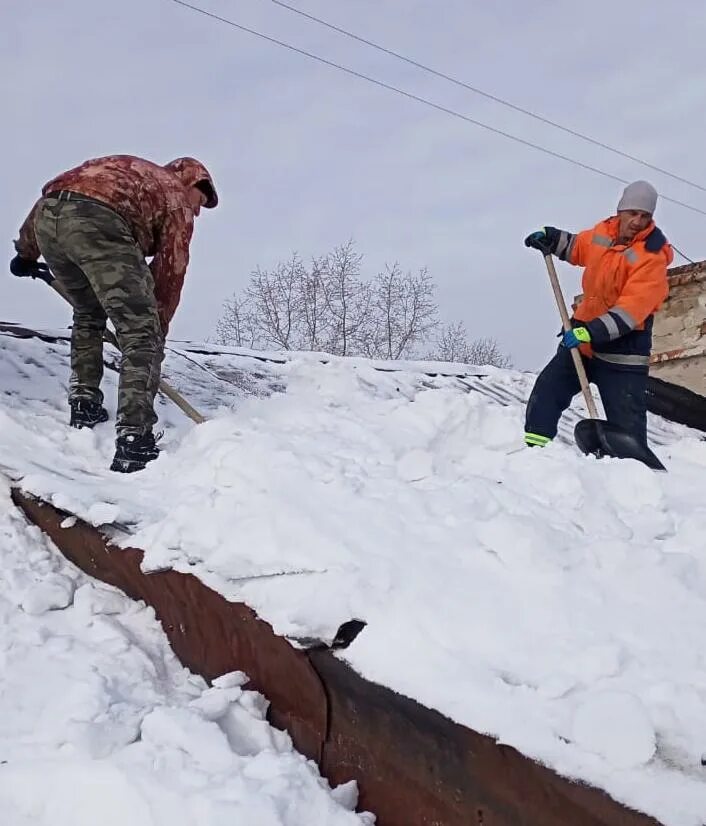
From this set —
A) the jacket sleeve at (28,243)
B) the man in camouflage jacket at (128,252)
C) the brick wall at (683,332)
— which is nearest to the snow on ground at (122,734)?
the man in camouflage jacket at (128,252)

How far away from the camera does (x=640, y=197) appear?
159 inches

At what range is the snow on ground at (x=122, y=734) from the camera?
1.45 m

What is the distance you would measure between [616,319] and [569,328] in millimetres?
365

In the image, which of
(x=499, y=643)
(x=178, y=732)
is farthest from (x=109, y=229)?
(x=499, y=643)

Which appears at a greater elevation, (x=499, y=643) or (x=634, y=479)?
(x=634, y=479)

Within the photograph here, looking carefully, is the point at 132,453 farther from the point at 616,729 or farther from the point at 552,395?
the point at 552,395

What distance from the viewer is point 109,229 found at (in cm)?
311

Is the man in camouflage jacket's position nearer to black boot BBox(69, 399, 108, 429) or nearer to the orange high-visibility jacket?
black boot BBox(69, 399, 108, 429)

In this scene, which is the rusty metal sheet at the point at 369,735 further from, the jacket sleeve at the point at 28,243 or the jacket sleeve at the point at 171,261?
the jacket sleeve at the point at 28,243

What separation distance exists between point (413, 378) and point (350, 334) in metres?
22.2

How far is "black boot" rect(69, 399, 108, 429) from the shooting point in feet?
11.1

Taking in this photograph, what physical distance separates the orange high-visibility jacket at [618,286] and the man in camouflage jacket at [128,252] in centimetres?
204

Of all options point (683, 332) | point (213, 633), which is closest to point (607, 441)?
point (213, 633)

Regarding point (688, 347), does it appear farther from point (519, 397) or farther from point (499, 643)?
point (499, 643)
